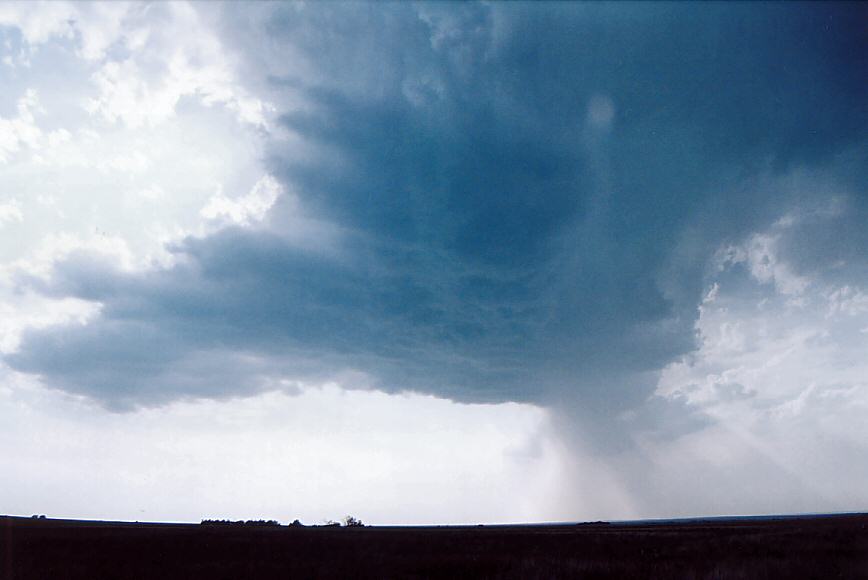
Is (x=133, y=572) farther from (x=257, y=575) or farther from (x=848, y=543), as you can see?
(x=848, y=543)

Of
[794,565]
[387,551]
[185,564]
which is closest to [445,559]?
[387,551]

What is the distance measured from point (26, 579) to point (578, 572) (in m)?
22.9

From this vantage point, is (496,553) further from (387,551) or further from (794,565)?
(794,565)

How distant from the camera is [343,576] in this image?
2527 cm

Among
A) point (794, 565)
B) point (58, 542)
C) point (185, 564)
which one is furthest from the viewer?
point (58, 542)

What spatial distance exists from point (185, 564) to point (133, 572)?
3.60 meters

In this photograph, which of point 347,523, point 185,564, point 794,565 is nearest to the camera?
point 794,565

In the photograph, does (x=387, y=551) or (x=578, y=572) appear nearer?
(x=578, y=572)

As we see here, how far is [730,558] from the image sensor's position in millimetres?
27578

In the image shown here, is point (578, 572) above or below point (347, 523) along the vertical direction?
below

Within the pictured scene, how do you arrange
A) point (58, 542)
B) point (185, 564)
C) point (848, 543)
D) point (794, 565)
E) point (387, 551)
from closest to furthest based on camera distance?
point (794, 565) → point (185, 564) → point (848, 543) → point (387, 551) → point (58, 542)

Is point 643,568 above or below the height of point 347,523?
below

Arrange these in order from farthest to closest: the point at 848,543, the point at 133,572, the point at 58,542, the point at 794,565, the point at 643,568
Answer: the point at 58,542
the point at 848,543
the point at 133,572
the point at 643,568
the point at 794,565

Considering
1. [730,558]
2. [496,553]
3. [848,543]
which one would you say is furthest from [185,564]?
[848,543]
